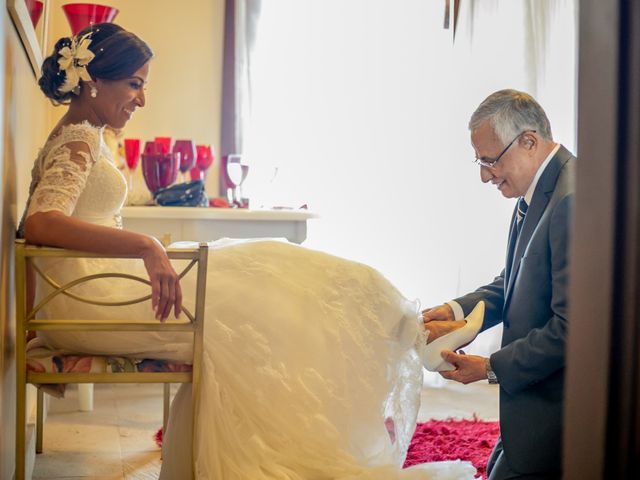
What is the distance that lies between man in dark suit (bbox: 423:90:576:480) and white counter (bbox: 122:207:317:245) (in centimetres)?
151

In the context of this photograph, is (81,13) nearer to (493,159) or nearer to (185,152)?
(185,152)

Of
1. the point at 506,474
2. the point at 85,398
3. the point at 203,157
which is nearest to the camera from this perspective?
the point at 506,474

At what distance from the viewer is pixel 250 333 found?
7.31 ft

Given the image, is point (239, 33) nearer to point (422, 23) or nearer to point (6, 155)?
point (422, 23)

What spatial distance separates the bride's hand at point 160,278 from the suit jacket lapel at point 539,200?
828 mm

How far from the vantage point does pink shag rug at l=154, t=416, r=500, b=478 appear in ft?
9.82

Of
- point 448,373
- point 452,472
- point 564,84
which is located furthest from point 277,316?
point 564,84

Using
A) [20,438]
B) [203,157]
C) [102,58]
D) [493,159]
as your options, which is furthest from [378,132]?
[20,438]

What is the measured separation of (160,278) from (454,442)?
1.59m

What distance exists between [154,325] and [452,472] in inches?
36.2

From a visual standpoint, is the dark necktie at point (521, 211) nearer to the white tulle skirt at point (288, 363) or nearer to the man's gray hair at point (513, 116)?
the man's gray hair at point (513, 116)

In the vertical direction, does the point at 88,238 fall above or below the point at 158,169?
below

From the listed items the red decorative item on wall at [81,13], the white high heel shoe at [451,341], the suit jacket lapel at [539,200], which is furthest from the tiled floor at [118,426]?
the red decorative item on wall at [81,13]

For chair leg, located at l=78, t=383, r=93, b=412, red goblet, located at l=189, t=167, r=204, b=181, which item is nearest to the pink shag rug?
chair leg, located at l=78, t=383, r=93, b=412
